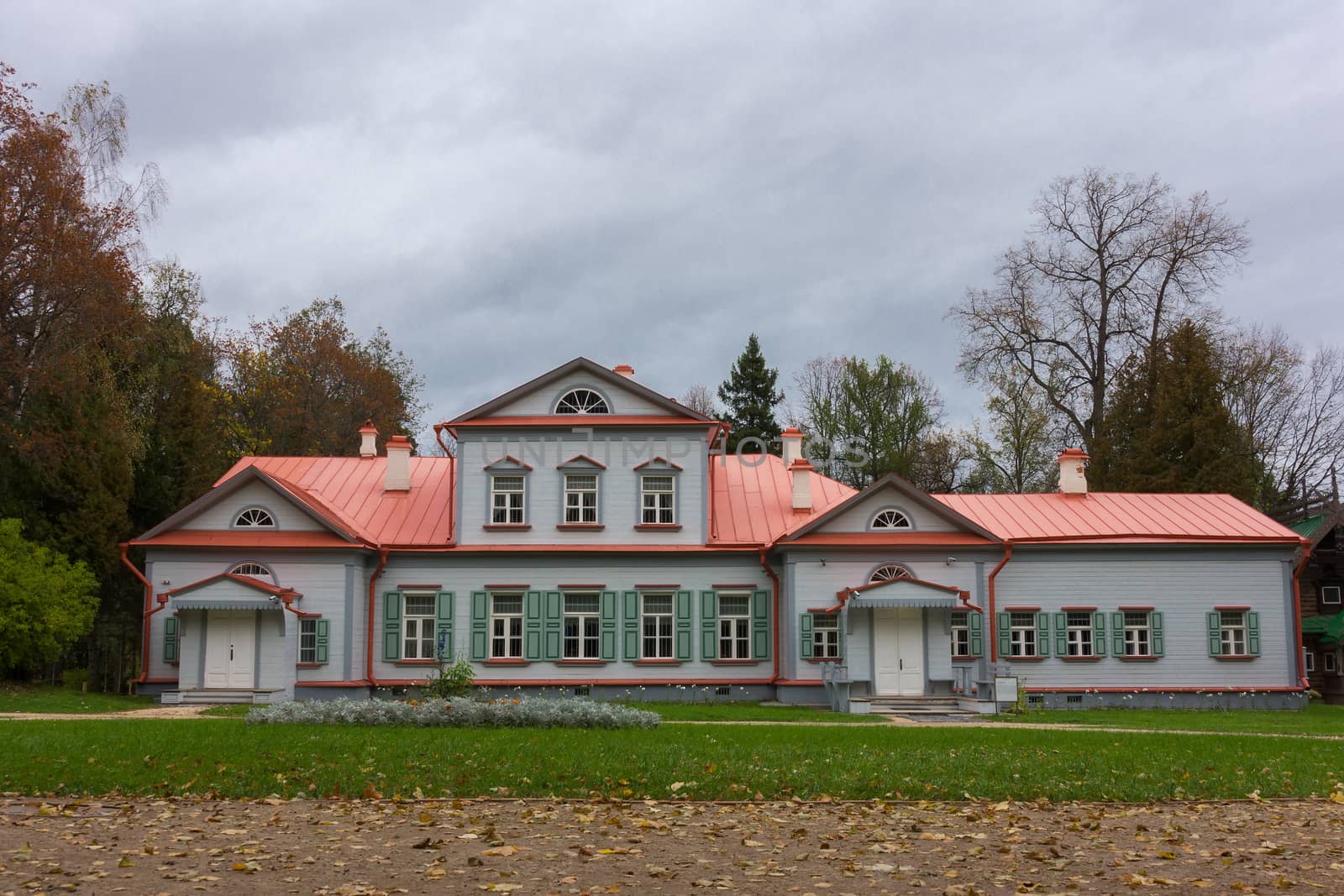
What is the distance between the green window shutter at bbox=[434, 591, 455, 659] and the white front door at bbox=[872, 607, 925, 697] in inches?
366

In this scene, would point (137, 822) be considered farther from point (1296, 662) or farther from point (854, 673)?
point (1296, 662)

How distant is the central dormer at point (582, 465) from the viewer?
27.9 metres

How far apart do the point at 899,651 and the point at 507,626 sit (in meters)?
8.67

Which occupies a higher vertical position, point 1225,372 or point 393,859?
point 1225,372

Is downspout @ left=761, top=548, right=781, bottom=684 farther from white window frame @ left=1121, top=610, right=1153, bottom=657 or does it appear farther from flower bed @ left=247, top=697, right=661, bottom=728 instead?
flower bed @ left=247, top=697, right=661, bottom=728

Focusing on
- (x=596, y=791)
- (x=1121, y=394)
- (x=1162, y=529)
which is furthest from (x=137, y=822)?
(x=1121, y=394)

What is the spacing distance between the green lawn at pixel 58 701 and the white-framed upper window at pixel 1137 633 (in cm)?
2100

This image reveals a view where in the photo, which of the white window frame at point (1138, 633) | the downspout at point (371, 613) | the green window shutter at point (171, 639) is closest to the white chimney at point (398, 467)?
the downspout at point (371, 613)

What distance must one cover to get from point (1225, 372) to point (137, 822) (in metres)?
41.4

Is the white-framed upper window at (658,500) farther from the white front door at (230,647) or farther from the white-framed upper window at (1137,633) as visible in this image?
the white-framed upper window at (1137,633)

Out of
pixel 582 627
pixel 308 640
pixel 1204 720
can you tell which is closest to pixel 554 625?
pixel 582 627

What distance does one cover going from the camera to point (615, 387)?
28141 mm

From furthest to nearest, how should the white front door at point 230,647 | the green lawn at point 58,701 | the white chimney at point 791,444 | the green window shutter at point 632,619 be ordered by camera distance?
the white chimney at point 791,444, the green window shutter at point 632,619, the white front door at point 230,647, the green lawn at point 58,701

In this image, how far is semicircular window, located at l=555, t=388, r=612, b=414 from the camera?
2809 cm
